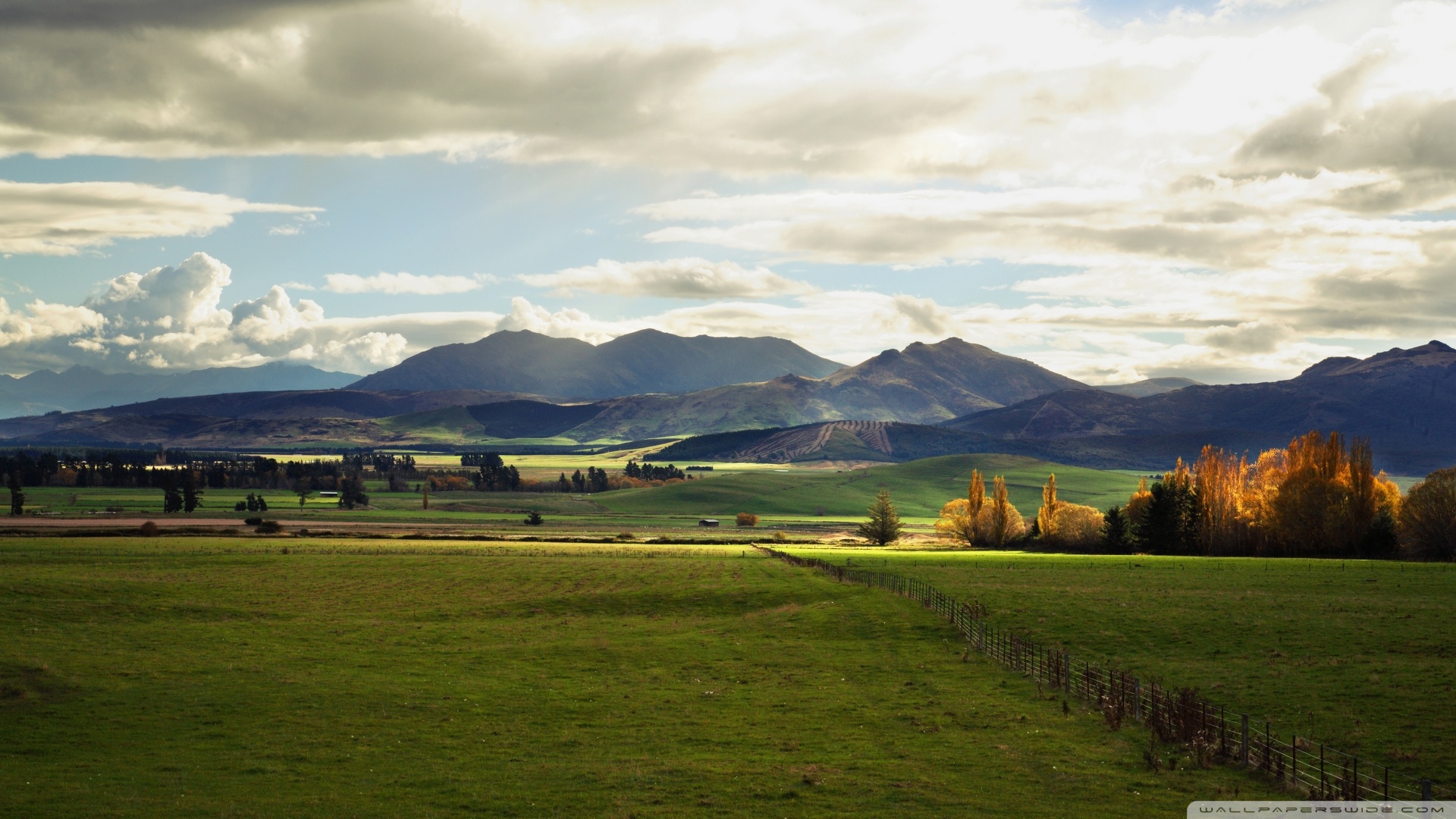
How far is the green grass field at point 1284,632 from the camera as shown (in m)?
31.3

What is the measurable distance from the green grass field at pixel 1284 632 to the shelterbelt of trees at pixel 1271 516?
17536 mm

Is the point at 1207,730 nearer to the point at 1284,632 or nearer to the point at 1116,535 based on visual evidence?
the point at 1284,632

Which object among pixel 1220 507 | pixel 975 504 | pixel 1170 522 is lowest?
pixel 1170 522

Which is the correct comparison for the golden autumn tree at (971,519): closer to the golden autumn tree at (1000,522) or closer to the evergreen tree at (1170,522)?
the golden autumn tree at (1000,522)

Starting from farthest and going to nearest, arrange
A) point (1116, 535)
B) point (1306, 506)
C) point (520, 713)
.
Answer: point (1116, 535), point (1306, 506), point (520, 713)

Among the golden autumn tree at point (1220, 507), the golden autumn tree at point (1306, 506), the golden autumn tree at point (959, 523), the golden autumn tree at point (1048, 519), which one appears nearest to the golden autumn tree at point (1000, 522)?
the golden autumn tree at point (959, 523)

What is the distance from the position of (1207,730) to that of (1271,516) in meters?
97.8

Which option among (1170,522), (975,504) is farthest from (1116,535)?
(975,504)

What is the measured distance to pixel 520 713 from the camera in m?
34.0

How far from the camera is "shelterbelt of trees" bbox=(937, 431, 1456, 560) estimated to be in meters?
99.1

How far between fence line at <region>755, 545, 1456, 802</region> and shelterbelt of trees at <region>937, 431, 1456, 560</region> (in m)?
75.3

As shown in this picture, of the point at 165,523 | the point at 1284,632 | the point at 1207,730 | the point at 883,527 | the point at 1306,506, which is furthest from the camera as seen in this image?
the point at 883,527

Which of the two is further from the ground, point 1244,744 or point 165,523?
point 1244,744

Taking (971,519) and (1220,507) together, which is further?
(971,519)
